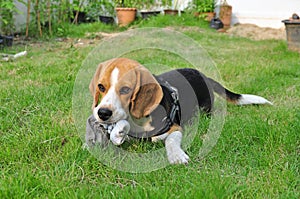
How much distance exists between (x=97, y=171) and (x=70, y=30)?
21.8ft

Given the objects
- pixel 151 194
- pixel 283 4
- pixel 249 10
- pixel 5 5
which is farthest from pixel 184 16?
pixel 151 194

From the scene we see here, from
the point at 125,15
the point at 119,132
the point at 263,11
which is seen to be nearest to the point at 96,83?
the point at 119,132

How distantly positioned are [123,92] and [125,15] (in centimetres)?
858

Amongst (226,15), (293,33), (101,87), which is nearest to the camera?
(101,87)

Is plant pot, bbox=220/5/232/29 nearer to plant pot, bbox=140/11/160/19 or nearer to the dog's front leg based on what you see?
plant pot, bbox=140/11/160/19

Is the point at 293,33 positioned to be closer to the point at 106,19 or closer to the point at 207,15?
the point at 207,15

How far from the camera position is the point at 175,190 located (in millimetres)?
1853

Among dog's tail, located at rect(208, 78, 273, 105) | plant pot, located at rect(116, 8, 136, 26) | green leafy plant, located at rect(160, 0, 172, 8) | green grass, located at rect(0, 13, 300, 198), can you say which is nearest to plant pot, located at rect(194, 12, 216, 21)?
green leafy plant, located at rect(160, 0, 172, 8)

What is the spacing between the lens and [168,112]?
2391 millimetres

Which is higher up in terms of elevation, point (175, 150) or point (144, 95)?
point (144, 95)

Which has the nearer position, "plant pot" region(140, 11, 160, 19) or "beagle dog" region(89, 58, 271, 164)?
"beagle dog" region(89, 58, 271, 164)

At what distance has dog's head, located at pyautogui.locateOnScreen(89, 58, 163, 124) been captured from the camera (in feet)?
6.77

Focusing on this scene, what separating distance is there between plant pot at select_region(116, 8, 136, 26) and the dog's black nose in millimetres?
8516

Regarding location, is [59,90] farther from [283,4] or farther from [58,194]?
[283,4]
